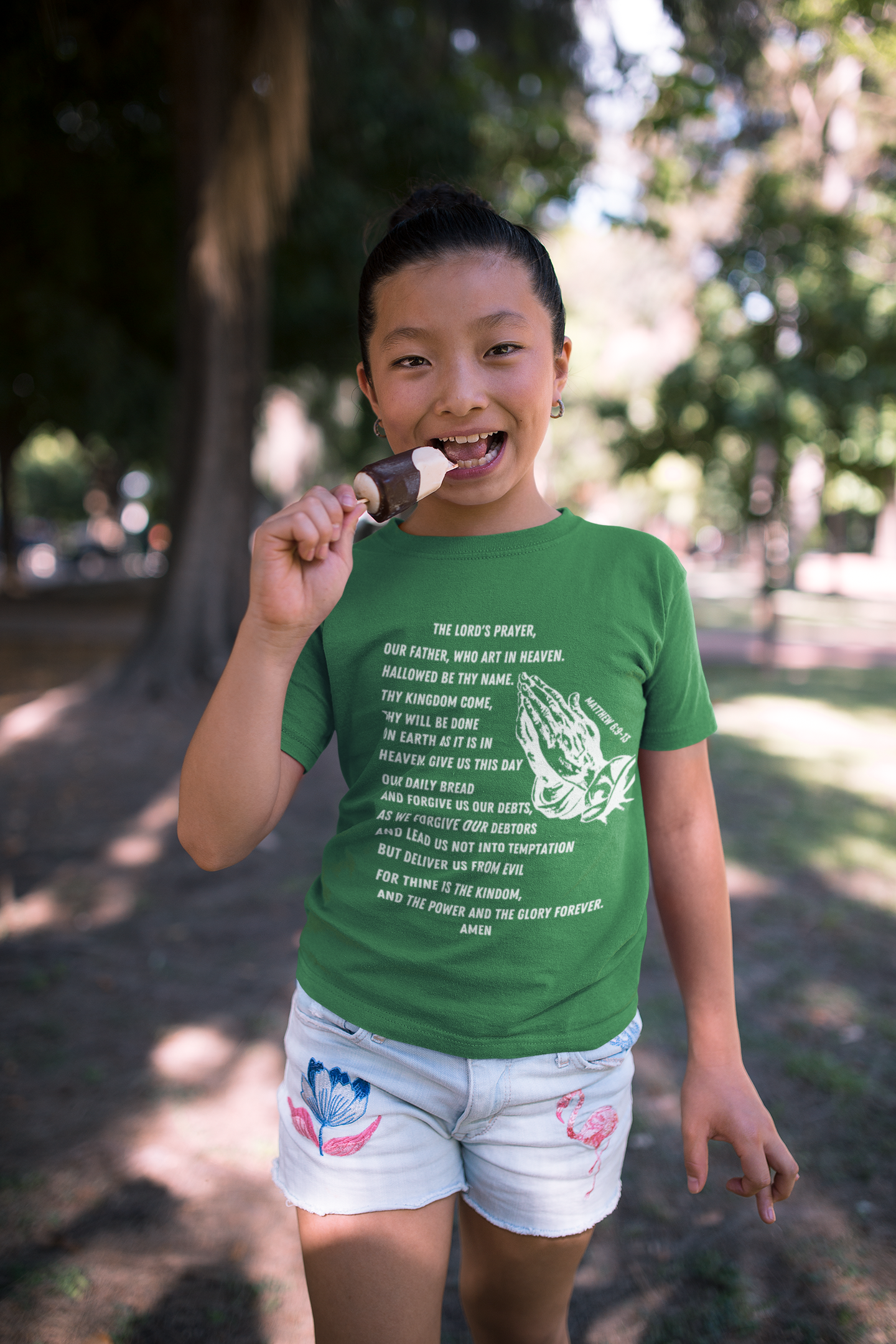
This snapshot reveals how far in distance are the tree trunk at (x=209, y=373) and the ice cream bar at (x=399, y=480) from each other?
5377mm

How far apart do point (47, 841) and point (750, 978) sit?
3.69 metres

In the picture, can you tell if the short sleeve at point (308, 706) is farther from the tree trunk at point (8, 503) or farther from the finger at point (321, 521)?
the tree trunk at point (8, 503)

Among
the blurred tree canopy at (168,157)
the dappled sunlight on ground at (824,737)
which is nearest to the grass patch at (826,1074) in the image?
the dappled sunlight on ground at (824,737)

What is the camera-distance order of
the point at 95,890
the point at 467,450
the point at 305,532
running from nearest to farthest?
the point at 305,532 < the point at 467,450 < the point at 95,890

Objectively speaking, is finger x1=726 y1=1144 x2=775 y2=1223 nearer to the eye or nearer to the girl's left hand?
the girl's left hand

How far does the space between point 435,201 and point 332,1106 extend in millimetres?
1431

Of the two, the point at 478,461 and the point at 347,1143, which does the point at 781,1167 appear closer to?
the point at 347,1143

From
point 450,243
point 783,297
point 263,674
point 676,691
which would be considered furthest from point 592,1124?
point 783,297

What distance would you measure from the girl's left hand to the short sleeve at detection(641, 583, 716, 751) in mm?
508

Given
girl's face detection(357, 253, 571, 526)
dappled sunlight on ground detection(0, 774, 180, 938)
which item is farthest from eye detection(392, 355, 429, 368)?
dappled sunlight on ground detection(0, 774, 180, 938)

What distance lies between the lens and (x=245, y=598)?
8.09 m

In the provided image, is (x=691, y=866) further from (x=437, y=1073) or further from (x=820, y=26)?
(x=820, y=26)

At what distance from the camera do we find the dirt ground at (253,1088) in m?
2.27

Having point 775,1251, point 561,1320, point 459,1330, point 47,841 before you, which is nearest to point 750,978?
point 775,1251
